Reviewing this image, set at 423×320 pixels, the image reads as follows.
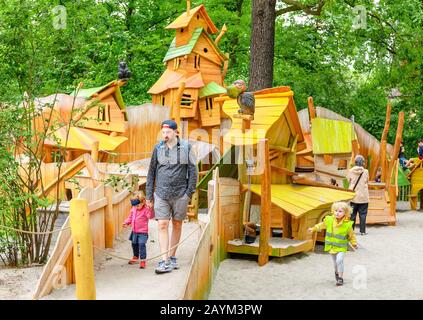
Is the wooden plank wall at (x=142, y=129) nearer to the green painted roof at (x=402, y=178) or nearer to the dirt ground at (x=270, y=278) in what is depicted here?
the green painted roof at (x=402, y=178)

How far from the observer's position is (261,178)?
10570mm

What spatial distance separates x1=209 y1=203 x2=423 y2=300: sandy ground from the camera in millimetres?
8625

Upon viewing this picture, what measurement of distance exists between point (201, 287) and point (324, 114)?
433 inches

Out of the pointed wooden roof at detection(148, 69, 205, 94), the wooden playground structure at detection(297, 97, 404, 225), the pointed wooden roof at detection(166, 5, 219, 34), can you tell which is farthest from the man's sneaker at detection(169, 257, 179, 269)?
the pointed wooden roof at detection(166, 5, 219, 34)

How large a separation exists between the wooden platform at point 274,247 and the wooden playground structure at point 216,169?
0.05 feet

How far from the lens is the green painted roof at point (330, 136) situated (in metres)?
15.9

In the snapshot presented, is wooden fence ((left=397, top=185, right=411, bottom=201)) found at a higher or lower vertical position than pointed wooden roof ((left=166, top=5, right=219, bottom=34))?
lower

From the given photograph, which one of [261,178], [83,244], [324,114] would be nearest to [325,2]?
[324,114]

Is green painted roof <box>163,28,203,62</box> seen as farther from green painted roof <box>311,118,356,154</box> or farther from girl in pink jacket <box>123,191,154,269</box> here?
girl in pink jacket <box>123,191,154,269</box>

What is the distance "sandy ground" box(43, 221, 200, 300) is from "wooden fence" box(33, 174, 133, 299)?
145mm

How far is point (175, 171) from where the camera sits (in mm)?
8703

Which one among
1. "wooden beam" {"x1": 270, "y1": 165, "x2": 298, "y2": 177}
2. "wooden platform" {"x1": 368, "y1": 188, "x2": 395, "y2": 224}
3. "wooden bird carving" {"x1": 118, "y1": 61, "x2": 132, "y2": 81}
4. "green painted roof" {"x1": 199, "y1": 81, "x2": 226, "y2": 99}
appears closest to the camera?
"wooden beam" {"x1": 270, "y1": 165, "x2": 298, "y2": 177}

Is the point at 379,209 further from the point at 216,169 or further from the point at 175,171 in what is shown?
the point at 175,171
